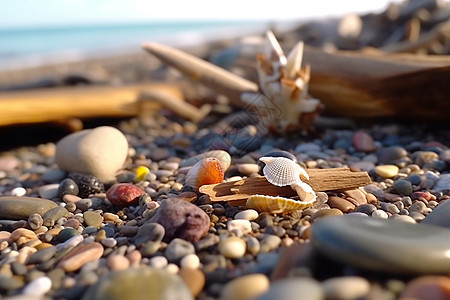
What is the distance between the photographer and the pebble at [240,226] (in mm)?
1984

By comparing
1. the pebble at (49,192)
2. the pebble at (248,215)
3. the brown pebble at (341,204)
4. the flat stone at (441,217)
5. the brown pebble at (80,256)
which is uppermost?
the flat stone at (441,217)

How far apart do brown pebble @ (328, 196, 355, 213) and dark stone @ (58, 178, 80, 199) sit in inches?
61.7

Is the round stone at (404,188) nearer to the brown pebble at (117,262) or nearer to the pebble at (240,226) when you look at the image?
the pebble at (240,226)

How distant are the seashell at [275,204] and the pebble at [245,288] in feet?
1.86

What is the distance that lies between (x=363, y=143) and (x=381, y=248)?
2051mm

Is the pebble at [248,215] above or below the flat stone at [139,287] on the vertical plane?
above

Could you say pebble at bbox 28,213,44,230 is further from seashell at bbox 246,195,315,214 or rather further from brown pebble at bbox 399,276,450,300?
brown pebble at bbox 399,276,450,300

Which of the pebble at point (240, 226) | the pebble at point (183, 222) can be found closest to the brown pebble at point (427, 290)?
the pebble at point (240, 226)

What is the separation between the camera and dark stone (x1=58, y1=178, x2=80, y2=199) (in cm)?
272

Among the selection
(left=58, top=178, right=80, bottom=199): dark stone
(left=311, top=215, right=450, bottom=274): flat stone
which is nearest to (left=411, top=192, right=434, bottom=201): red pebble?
(left=311, top=215, right=450, bottom=274): flat stone

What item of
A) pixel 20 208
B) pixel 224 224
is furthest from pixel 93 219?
pixel 224 224

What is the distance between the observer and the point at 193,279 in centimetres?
162

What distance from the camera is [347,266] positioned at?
1.53 meters

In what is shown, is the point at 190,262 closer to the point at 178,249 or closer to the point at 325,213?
the point at 178,249
